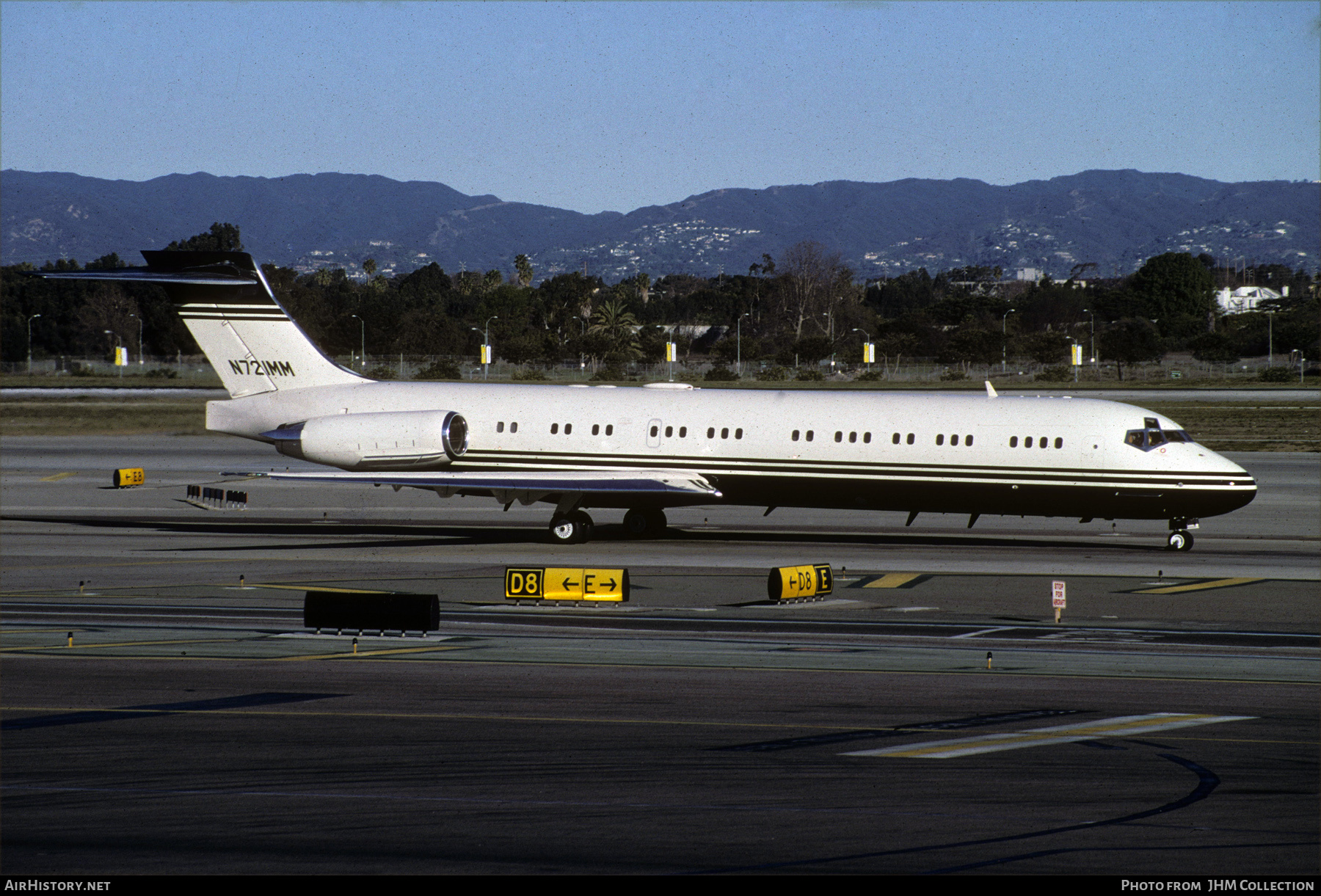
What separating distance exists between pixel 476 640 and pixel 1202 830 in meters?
11.4

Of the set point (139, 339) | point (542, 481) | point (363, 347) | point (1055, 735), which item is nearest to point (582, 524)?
point (542, 481)

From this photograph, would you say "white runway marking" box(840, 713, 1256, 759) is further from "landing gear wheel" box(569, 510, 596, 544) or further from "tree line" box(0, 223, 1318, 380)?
"tree line" box(0, 223, 1318, 380)

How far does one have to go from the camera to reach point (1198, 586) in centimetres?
2464

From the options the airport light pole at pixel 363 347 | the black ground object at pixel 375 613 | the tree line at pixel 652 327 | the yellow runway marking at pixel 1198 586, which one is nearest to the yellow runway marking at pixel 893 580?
the yellow runway marking at pixel 1198 586

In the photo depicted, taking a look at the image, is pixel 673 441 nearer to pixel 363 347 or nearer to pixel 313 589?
pixel 313 589

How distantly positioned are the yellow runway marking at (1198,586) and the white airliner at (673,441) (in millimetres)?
4065

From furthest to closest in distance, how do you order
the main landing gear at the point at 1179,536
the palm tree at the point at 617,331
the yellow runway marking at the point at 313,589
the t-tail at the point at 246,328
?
the palm tree at the point at 617,331, the t-tail at the point at 246,328, the main landing gear at the point at 1179,536, the yellow runway marking at the point at 313,589

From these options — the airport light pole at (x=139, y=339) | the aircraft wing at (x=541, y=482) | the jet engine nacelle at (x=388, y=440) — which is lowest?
the aircraft wing at (x=541, y=482)

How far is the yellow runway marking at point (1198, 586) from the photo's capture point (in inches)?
947

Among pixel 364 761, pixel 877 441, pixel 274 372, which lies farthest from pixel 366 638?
pixel 274 372

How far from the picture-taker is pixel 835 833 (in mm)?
10211

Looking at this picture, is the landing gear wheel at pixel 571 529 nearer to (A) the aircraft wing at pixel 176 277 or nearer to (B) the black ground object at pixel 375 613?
(A) the aircraft wing at pixel 176 277

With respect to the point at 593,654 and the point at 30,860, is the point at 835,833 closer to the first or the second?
the point at 30,860

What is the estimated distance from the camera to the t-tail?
34.5 m
